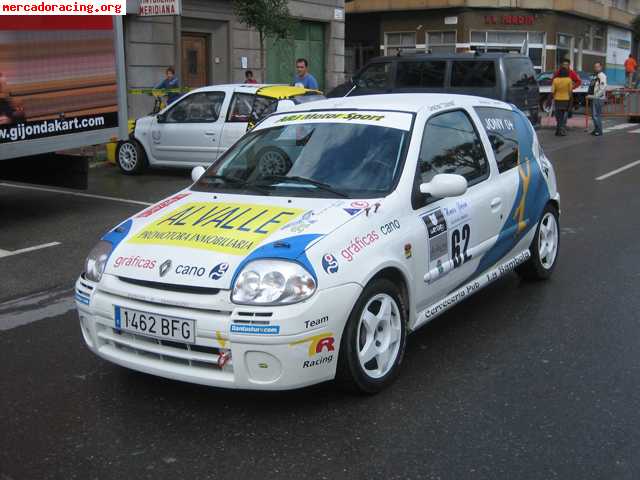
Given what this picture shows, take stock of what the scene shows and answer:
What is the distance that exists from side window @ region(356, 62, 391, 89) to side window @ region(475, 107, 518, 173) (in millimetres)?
10344

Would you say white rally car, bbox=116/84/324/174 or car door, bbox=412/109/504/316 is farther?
white rally car, bbox=116/84/324/174

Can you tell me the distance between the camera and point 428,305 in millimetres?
4863

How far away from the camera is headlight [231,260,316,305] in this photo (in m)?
3.89

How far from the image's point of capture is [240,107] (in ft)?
41.2

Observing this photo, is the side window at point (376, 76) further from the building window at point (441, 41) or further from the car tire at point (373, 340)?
the building window at point (441, 41)

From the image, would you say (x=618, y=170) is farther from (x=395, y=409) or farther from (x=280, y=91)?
(x=395, y=409)

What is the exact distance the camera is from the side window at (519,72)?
1578 centimetres

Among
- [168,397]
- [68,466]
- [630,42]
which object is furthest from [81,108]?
[630,42]

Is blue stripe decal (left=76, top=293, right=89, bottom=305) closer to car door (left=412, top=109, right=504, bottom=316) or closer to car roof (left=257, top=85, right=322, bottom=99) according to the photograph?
car door (left=412, top=109, right=504, bottom=316)

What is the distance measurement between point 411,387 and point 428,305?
1.94 ft

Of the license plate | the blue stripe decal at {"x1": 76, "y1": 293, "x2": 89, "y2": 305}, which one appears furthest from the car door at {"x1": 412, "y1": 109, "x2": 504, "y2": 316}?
the blue stripe decal at {"x1": 76, "y1": 293, "x2": 89, "y2": 305}

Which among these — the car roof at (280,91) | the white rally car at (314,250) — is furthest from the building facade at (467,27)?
the white rally car at (314,250)

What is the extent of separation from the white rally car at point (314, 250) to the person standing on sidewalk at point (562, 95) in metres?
15.6

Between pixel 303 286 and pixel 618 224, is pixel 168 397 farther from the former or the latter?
pixel 618 224
